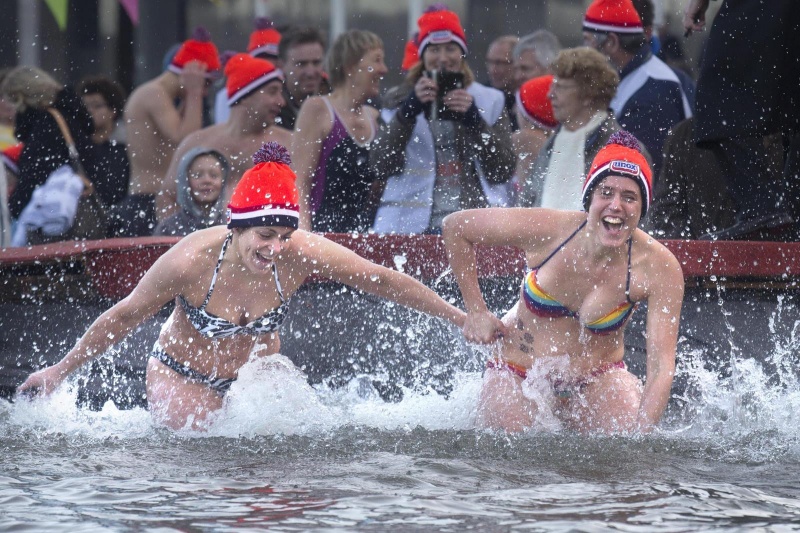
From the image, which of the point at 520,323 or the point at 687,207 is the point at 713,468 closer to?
the point at 520,323

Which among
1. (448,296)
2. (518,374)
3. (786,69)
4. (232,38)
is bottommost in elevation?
(518,374)

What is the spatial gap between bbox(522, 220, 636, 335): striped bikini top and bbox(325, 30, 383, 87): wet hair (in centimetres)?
240

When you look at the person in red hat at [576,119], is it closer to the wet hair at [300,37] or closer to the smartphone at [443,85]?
the smartphone at [443,85]

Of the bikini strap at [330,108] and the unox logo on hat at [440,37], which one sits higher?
the unox logo on hat at [440,37]

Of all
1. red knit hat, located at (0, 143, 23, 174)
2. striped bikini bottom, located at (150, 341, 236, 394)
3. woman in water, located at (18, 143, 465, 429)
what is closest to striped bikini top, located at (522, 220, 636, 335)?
woman in water, located at (18, 143, 465, 429)

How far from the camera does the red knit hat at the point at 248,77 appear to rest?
8000 mm

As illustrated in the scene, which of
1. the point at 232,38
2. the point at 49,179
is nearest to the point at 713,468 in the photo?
the point at 49,179

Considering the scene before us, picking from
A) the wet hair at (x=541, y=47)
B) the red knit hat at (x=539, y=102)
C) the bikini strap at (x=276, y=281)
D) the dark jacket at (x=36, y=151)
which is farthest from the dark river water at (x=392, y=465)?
the wet hair at (x=541, y=47)

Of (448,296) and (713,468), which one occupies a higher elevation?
(448,296)

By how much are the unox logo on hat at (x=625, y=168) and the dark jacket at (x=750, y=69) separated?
5.19 ft

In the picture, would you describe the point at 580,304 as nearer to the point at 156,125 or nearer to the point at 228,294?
the point at 228,294

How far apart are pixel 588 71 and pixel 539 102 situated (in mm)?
850

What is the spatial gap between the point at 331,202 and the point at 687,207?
2208 mm

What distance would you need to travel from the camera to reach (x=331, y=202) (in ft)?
25.2
